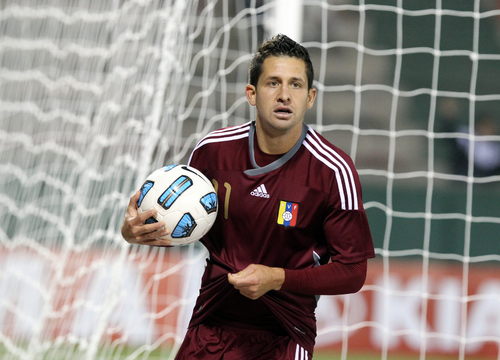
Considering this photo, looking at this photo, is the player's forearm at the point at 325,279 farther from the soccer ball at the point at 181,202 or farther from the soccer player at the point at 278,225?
the soccer ball at the point at 181,202

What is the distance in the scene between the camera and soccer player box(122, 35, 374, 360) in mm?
3432

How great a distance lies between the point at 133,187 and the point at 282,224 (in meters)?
2.60

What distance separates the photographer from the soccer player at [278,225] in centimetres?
343

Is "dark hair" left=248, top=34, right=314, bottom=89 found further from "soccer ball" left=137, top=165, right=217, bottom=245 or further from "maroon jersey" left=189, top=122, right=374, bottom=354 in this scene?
"soccer ball" left=137, top=165, right=217, bottom=245

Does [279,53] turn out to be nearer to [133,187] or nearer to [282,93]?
[282,93]

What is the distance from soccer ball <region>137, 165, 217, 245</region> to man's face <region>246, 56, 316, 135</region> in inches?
14.1

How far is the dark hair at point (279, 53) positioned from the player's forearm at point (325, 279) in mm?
690

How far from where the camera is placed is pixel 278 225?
3.48 meters

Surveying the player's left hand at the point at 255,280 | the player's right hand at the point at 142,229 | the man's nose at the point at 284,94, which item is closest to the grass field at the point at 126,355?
the player's right hand at the point at 142,229

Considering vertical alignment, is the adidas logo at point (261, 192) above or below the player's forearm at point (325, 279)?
above

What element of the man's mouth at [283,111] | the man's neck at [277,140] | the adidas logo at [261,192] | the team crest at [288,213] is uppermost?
the man's mouth at [283,111]

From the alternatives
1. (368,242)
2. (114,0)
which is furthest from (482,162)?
(368,242)

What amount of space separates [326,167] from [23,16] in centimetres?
558

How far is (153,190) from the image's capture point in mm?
3410
